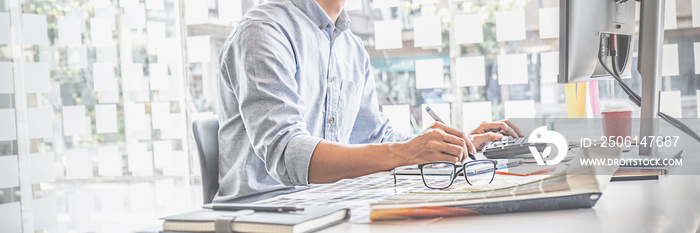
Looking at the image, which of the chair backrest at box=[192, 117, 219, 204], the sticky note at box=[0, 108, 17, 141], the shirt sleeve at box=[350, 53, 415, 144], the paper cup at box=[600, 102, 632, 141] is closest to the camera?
the paper cup at box=[600, 102, 632, 141]

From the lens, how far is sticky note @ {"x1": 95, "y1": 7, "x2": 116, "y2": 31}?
3127 millimetres

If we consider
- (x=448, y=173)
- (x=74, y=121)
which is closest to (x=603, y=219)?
(x=448, y=173)

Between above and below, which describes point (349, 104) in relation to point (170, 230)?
above

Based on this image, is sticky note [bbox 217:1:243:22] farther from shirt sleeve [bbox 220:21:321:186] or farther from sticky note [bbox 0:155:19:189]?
shirt sleeve [bbox 220:21:321:186]

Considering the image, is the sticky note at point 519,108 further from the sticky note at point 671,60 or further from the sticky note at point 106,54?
the sticky note at point 106,54

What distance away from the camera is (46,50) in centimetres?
289

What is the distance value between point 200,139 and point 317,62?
36cm

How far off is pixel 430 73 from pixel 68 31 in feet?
5.76

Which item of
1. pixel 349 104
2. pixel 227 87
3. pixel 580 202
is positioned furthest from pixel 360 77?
pixel 580 202


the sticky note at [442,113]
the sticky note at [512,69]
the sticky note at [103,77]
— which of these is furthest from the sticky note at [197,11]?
the sticky note at [512,69]

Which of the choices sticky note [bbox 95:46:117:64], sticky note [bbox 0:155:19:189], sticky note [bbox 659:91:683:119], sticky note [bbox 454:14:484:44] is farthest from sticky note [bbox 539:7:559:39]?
sticky note [bbox 0:155:19:189]

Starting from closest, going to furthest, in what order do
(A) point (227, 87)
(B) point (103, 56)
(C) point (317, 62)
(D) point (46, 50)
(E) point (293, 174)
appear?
(E) point (293, 174) < (A) point (227, 87) < (C) point (317, 62) < (D) point (46, 50) < (B) point (103, 56)

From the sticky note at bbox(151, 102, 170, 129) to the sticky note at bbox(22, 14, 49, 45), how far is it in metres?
0.70

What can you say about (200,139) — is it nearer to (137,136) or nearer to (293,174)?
(293,174)
